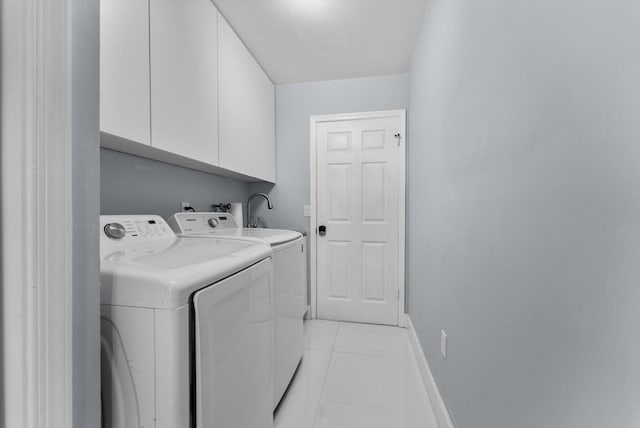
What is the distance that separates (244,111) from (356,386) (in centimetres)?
208

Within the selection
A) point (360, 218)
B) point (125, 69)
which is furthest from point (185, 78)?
point (360, 218)

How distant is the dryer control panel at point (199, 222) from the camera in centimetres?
160

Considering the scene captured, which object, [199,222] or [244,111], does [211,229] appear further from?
[244,111]

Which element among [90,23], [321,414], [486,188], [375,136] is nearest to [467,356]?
[486,188]

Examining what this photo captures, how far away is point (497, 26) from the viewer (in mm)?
798

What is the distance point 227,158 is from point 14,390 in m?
1.49

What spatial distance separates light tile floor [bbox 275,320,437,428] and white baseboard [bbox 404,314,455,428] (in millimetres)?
45

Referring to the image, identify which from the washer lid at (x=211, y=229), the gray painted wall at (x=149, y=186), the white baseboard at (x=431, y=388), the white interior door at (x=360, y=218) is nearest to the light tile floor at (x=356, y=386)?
the white baseboard at (x=431, y=388)

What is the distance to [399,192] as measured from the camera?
2.52 m

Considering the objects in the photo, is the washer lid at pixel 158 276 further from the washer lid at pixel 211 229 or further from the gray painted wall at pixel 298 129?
the gray painted wall at pixel 298 129

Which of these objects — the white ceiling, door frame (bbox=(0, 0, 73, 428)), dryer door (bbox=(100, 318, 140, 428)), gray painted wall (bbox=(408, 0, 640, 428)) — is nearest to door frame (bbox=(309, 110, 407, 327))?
the white ceiling

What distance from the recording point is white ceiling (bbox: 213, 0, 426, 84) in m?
1.68

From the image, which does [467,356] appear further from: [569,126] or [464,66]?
[464,66]

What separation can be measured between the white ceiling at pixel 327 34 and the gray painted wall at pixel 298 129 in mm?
139
